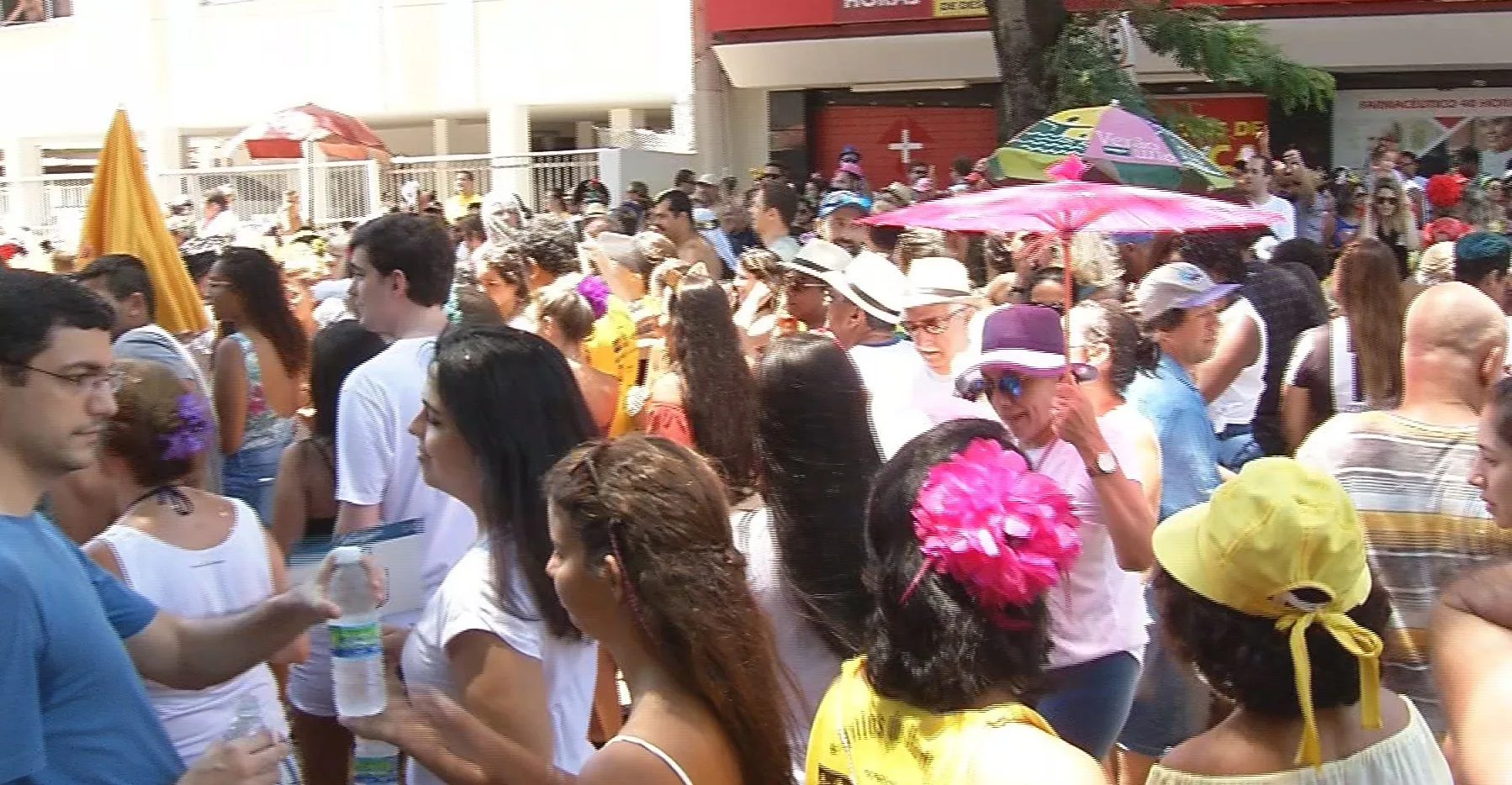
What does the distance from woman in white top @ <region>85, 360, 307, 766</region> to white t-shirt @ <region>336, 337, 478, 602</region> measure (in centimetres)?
51

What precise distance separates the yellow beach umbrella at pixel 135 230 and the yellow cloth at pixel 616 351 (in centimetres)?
207

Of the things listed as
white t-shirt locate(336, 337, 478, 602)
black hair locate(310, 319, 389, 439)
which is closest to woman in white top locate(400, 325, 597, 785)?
white t-shirt locate(336, 337, 478, 602)

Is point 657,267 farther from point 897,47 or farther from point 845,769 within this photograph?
point 897,47

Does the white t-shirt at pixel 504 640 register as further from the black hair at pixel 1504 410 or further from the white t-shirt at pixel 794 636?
the black hair at pixel 1504 410

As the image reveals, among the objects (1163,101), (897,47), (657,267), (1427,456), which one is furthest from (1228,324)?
(897,47)

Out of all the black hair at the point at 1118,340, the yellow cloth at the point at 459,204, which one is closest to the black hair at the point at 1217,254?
the black hair at the point at 1118,340

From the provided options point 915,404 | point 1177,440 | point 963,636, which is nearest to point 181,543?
point 963,636

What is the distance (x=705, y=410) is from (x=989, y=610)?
2186 millimetres

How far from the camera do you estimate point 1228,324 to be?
19.7ft

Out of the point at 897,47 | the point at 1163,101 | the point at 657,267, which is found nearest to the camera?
the point at 657,267

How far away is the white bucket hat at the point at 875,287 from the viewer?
17.9ft

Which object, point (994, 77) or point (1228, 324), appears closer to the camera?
point (1228, 324)

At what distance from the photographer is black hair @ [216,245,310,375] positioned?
227 inches

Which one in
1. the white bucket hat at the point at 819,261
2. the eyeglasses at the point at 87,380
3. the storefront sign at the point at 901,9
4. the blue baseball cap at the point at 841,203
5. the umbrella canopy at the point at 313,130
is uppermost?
the storefront sign at the point at 901,9
